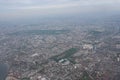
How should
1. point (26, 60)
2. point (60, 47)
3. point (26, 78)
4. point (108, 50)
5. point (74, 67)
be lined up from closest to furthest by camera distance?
1. point (26, 78)
2. point (74, 67)
3. point (26, 60)
4. point (108, 50)
5. point (60, 47)

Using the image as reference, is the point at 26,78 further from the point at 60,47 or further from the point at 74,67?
the point at 60,47

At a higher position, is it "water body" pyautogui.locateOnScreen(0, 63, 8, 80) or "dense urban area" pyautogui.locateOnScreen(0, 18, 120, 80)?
"dense urban area" pyautogui.locateOnScreen(0, 18, 120, 80)

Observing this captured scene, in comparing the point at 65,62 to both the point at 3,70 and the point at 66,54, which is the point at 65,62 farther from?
the point at 3,70

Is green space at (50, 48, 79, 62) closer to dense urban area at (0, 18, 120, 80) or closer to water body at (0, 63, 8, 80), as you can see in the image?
dense urban area at (0, 18, 120, 80)

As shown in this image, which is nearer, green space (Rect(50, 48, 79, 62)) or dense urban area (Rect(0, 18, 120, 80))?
dense urban area (Rect(0, 18, 120, 80))

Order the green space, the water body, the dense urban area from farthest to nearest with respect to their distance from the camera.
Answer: the green space, the water body, the dense urban area

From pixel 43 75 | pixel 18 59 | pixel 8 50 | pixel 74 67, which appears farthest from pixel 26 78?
pixel 8 50

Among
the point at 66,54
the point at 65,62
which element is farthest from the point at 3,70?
the point at 66,54

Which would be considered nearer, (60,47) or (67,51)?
(67,51)

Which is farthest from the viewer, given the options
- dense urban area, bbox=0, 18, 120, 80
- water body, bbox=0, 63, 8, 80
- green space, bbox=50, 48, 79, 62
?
green space, bbox=50, 48, 79, 62

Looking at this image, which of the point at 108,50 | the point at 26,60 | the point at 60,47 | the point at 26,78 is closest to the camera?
the point at 26,78

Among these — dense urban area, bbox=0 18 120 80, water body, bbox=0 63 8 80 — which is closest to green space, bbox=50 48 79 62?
dense urban area, bbox=0 18 120 80
